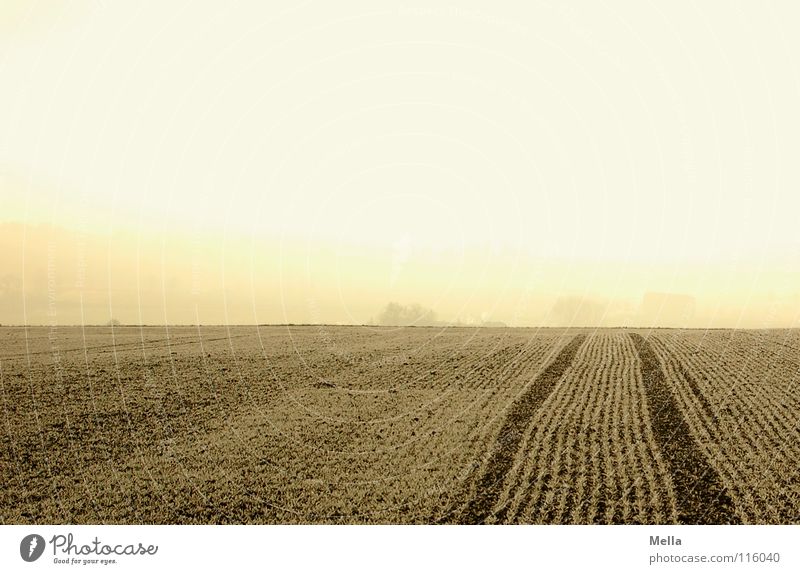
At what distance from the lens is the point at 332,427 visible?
Result: 32656 mm

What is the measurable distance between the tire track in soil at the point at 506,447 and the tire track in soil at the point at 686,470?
20.8 ft

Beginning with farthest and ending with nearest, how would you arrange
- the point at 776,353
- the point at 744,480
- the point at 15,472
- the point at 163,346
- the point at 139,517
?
1. the point at 163,346
2. the point at 776,353
3. the point at 15,472
4. the point at 744,480
5. the point at 139,517

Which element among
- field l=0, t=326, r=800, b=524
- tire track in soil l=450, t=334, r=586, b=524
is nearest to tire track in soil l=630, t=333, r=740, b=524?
Result: field l=0, t=326, r=800, b=524

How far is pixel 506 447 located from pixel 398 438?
530 cm

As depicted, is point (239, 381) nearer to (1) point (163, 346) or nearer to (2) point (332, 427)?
(2) point (332, 427)

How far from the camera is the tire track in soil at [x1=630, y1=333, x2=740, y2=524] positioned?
2136 centimetres

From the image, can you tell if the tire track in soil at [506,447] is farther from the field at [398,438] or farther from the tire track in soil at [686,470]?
the tire track in soil at [686,470]

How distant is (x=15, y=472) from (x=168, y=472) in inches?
278

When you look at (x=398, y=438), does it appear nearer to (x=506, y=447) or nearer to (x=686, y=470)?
(x=506, y=447)

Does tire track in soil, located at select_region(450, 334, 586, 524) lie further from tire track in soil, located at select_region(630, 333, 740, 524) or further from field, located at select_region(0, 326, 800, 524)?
tire track in soil, located at select_region(630, 333, 740, 524)

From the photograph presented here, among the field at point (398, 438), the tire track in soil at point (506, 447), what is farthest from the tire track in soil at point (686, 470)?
the tire track in soil at point (506, 447)

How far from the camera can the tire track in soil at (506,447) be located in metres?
21.5
